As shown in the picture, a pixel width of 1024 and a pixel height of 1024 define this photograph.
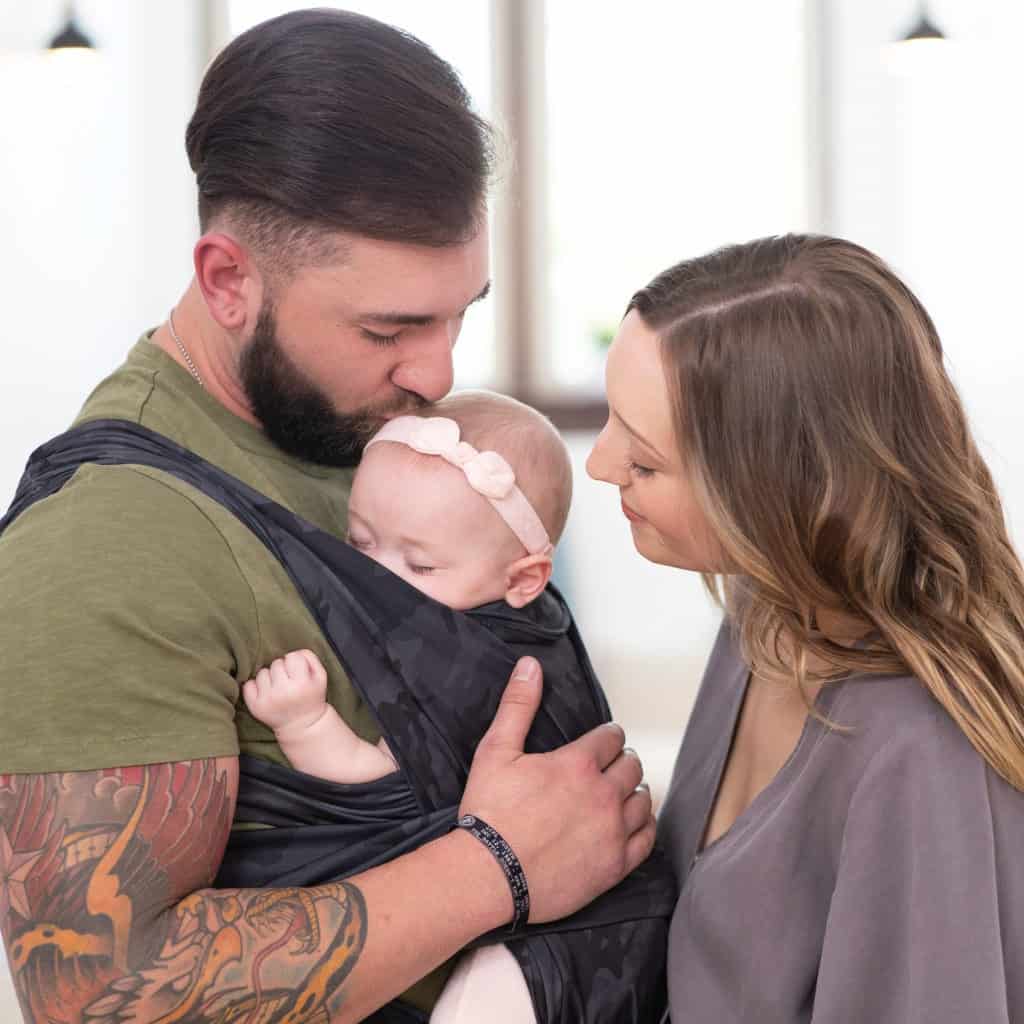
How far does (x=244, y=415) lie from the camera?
1.65 m

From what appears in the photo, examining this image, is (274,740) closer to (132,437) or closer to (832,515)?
(132,437)

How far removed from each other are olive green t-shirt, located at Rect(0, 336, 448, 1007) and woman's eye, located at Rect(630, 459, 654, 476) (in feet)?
1.22

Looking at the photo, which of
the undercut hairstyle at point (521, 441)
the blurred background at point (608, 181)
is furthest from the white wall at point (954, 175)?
the undercut hairstyle at point (521, 441)

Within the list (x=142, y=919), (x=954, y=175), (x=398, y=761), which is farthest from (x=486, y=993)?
(x=954, y=175)

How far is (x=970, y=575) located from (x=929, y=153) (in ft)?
11.8

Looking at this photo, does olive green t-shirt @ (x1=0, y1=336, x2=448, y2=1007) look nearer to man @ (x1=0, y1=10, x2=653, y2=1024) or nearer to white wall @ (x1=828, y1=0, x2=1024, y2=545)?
man @ (x1=0, y1=10, x2=653, y2=1024)

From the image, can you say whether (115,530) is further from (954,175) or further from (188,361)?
(954,175)

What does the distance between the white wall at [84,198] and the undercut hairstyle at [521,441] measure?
3.63m

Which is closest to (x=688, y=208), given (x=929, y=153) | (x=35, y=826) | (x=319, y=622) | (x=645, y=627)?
(x=929, y=153)

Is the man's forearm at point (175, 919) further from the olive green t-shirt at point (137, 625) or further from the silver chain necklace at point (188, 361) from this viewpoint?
the silver chain necklace at point (188, 361)

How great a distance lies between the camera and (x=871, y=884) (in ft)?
4.14

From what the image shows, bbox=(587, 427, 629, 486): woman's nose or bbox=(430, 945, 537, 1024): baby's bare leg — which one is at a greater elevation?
bbox=(587, 427, 629, 486): woman's nose

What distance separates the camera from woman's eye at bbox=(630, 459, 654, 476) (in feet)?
4.65

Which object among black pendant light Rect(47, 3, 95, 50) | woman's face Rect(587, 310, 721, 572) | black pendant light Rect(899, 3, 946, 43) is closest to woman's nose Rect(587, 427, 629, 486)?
woman's face Rect(587, 310, 721, 572)
